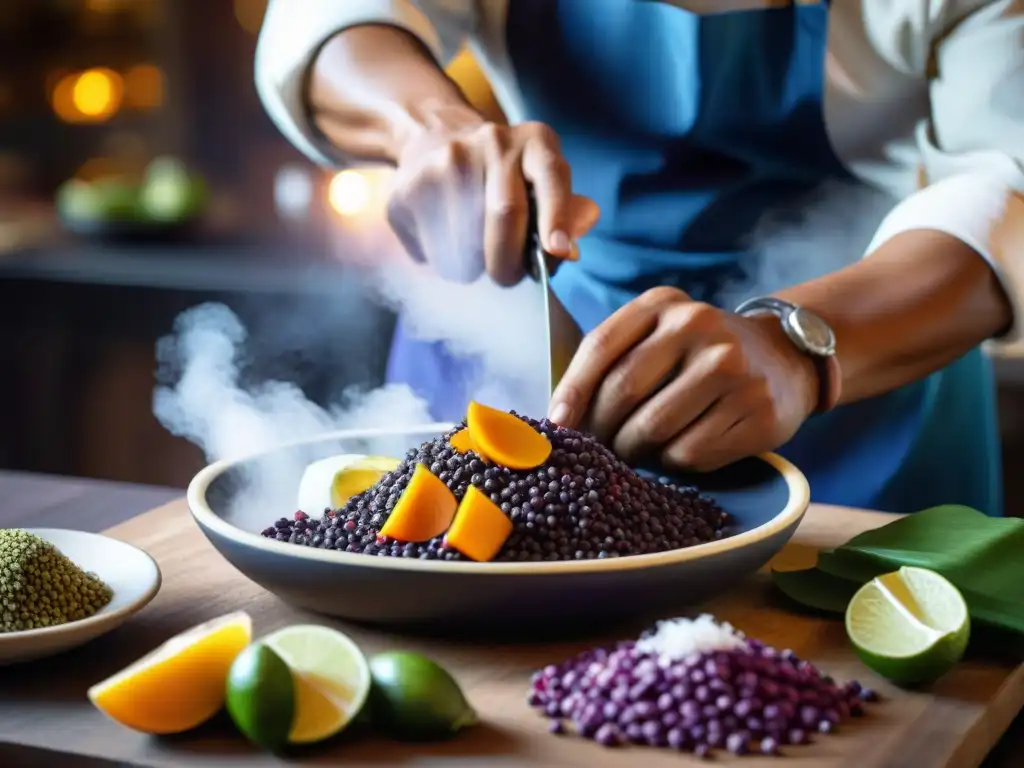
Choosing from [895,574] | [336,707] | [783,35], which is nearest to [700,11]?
[783,35]

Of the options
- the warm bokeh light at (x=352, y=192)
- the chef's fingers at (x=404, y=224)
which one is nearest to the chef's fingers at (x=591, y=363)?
the chef's fingers at (x=404, y=224)

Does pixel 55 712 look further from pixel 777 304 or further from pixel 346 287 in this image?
pixel 346 287

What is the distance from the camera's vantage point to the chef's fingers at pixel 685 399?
135cm

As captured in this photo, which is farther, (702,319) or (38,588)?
(702,319)

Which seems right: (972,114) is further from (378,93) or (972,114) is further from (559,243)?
(378,93)

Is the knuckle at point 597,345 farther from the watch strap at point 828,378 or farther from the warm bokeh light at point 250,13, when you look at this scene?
the warm bokeh light at point 250,13

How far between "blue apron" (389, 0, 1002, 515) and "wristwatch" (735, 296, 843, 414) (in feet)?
1.13

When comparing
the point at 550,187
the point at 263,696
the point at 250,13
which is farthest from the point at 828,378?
the point at 250,13

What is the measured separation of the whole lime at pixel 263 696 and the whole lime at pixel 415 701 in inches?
2.7

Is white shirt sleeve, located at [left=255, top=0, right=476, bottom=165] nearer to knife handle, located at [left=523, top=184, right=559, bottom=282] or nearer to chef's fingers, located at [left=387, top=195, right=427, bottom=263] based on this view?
chef's fingers, located at [left=387, top=195, right=427, bottom=263]

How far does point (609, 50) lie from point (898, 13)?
40 cm

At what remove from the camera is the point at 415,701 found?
3.03ft

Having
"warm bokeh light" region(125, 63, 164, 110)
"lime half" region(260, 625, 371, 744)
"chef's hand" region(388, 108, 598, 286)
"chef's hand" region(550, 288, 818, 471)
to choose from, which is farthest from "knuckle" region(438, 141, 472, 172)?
"warm bokeh light" region(125, 63, 164, 110)

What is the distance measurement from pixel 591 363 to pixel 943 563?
1.32 ft
